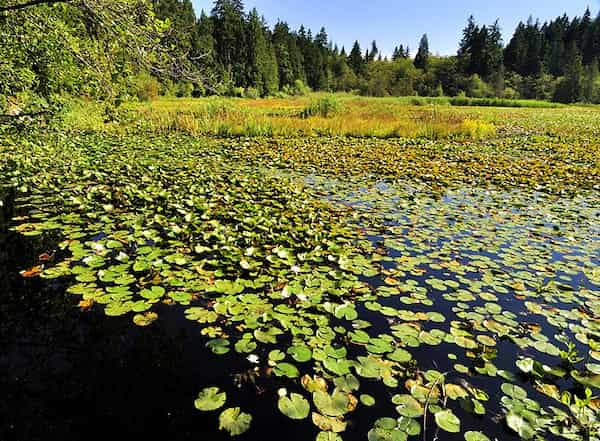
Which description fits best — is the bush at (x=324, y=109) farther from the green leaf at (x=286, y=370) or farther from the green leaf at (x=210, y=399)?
the green leaf at (x=210, y=399)

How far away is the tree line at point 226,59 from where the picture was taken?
3965mm

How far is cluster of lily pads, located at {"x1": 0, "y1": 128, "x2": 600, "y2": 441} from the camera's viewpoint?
5.25 ft

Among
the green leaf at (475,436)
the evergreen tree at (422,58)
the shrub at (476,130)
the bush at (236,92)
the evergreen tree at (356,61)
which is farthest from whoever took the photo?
the evergreen tree at (356,61)

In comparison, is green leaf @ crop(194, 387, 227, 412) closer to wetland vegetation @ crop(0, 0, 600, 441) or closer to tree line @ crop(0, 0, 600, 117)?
wetland vegetation @ crop(0, 0, 600, 441)

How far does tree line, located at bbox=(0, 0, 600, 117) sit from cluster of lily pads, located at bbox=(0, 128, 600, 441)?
4.19 feet

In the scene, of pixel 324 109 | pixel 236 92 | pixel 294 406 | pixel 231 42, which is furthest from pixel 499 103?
pixel 294 406

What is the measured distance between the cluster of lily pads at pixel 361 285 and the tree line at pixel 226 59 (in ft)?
4.19

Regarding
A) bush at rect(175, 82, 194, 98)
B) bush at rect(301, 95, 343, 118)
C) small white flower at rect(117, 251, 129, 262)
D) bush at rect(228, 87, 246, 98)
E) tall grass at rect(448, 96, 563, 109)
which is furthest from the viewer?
tall grass at rect(448, 96, 563, 109)

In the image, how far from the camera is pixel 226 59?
45250 millimetres

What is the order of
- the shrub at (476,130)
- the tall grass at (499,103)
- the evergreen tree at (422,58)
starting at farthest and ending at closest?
the evergreen tree at (422,58), the tall grass at (499,103), the shrub at (476,130)

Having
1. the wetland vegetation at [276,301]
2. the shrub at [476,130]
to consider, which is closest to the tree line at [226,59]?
the wetland vegetation at [276,301]

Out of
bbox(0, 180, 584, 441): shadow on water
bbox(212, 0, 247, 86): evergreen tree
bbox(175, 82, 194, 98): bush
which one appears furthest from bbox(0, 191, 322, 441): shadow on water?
bbox(212, 0, 247, 86): evergreen tree

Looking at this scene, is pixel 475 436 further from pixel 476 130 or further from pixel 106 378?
pixel 476 130

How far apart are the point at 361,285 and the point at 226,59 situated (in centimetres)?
4930
